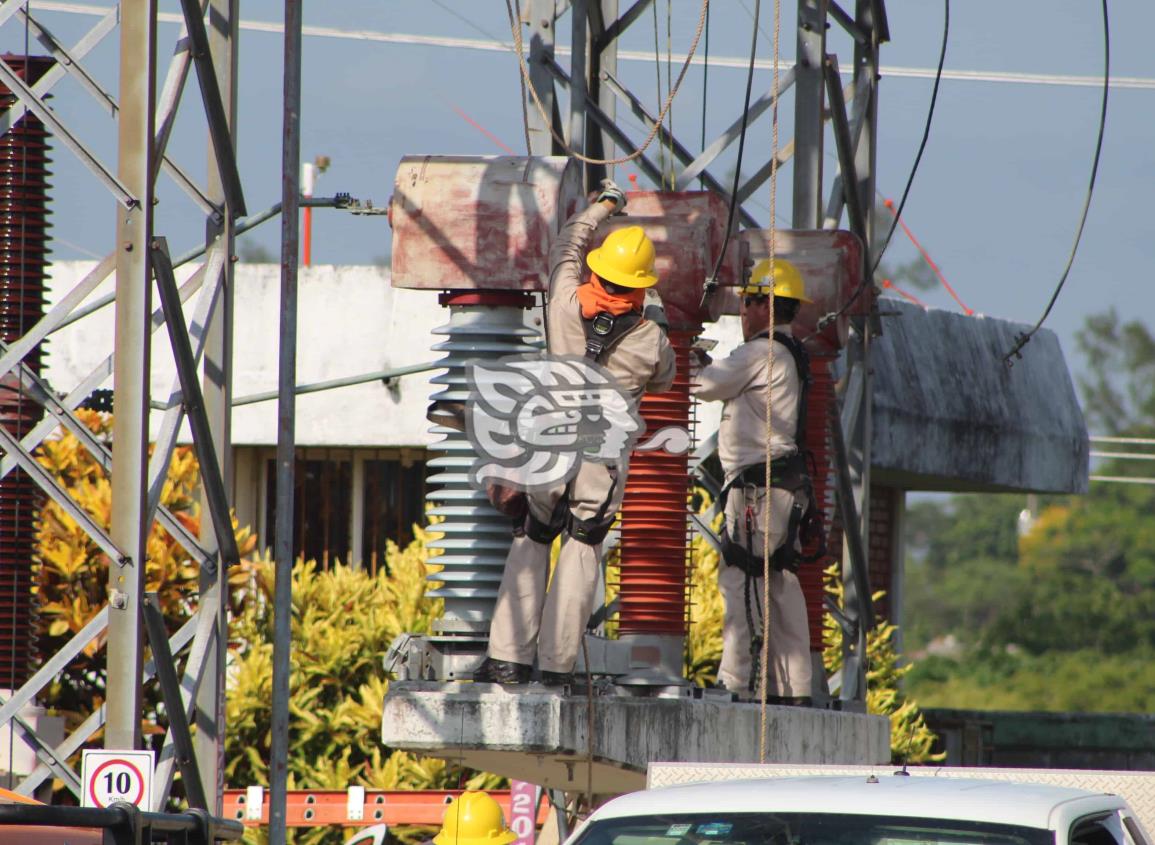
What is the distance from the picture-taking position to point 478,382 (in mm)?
9359

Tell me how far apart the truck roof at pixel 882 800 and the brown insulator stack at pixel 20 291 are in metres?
6.50

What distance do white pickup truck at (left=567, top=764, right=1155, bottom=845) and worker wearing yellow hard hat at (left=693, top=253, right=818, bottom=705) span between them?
5059 millimetres

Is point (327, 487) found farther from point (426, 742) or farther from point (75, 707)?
point (426, 742)

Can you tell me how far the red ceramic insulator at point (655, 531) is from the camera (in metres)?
10.3

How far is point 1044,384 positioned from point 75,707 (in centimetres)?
1111

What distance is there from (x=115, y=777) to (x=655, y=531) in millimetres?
3946

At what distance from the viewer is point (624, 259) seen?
903 cm

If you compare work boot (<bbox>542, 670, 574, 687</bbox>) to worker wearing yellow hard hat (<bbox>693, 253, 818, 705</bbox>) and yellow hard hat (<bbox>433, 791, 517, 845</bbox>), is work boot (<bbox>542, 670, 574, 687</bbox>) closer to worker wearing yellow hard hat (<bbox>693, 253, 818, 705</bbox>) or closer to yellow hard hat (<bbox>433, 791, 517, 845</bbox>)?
yellow hard hat (<bbox>433, 791, 517, 845</bbox>)

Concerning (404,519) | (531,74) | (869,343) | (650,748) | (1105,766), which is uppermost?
(531,74)

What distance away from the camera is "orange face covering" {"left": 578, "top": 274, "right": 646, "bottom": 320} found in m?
9.12

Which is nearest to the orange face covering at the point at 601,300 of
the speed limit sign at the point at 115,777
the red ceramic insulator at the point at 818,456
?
the red ceramic insulator at the point at 818,456

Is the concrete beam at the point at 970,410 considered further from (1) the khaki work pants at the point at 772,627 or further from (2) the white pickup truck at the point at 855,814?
(2) the white pickup truck at the point at 855,814

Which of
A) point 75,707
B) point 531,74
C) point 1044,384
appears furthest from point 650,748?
point 1044,384

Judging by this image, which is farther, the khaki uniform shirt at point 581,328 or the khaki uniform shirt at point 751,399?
the khaki uniform shirt at point 751,399
